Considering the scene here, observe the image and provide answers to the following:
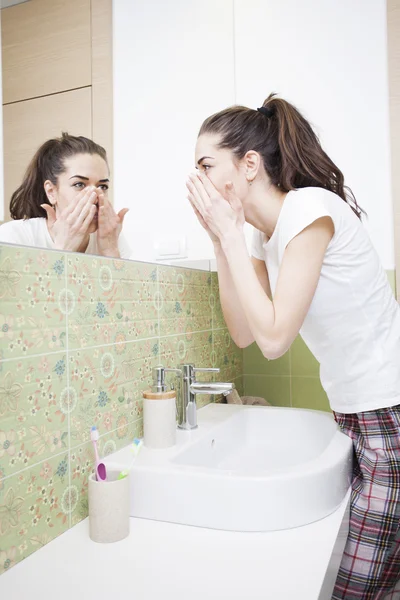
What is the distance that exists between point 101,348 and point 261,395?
0.94 m

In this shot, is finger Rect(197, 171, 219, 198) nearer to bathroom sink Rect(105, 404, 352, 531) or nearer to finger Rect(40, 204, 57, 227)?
finger Rect(40, 204, 57, 227)

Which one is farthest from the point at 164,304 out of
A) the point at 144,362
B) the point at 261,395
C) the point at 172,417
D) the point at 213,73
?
the point at 213,73

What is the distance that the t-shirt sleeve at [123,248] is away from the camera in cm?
95

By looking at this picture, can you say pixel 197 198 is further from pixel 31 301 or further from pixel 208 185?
pixel 31 301

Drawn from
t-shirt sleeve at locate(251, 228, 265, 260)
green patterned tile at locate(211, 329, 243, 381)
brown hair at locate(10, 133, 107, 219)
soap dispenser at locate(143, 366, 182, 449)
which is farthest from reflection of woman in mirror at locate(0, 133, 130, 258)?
green patterned tile at locate(211, 329, 243, 381)

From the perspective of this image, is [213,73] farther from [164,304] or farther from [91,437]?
[91,437]

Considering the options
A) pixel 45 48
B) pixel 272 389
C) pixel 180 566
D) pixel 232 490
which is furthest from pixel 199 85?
pixel 180 566

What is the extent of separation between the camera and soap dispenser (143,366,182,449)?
898mm

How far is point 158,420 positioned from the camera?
2.96ft

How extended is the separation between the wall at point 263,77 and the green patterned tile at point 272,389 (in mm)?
485

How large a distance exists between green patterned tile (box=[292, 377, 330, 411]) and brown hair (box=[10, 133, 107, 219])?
1.09 metres

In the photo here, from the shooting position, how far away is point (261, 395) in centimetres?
164

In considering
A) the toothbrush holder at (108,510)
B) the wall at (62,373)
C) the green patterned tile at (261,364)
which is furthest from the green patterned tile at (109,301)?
the green patterned tile at (261,364)

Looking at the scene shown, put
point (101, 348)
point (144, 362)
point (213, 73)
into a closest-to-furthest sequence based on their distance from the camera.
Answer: point (101, 348)
point (144, 362)
point (213, 73)
